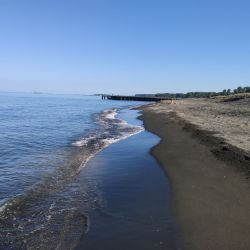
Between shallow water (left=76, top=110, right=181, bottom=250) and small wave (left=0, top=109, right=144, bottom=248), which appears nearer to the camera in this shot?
shallow water (left=76, top=110, right=181, bottom=250)

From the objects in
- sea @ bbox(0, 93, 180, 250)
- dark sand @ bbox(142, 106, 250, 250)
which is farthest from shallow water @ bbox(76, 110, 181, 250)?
dark sand @ bbox(142, 106, 250, 250)

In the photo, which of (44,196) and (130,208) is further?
(44,196)

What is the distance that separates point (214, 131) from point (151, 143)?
4.06 metres

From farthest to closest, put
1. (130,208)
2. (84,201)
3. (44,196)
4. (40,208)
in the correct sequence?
1. (44,196)
2. (84,201)
3. (40,208)
4. (130,208)

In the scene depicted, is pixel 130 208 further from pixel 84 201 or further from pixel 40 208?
pixel 40 208

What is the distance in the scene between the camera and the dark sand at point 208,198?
812 cm

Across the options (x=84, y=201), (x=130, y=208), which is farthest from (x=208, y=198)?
(x=84, y=201)

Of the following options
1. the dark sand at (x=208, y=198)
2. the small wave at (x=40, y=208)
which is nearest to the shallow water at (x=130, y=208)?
the dark sand at (x=208, y=198)

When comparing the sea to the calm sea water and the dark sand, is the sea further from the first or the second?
the dark sand

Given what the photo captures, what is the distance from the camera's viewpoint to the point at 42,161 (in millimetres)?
17562

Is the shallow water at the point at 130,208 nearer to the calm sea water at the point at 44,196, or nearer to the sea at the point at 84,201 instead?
the sea at the point at 84,201

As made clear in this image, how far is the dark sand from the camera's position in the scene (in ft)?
26.6

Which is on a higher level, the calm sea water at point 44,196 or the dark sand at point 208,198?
the dark sand at point 208,198

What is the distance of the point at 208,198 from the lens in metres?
10.9
